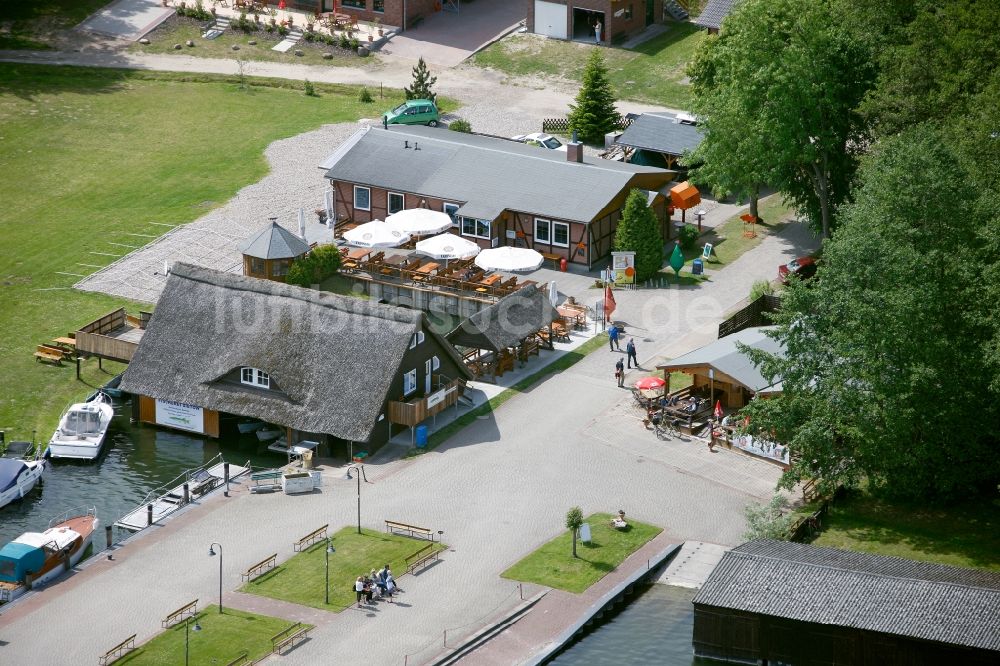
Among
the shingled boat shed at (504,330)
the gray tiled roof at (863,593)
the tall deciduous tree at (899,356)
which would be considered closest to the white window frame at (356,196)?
the shingled boat shed at (504,330)

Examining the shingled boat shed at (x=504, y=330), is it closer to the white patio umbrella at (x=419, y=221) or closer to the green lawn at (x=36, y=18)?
the white patio umbrella at (x=419, y=221)

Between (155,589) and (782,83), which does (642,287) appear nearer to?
(782,83)

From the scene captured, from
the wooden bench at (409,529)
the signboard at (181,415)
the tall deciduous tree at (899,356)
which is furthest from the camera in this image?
the signboard at (181,415)

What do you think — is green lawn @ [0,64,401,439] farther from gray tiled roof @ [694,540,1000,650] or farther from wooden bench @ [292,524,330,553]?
gray tiled roof @ [694,540,1000,650]

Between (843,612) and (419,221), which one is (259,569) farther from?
(419,221)

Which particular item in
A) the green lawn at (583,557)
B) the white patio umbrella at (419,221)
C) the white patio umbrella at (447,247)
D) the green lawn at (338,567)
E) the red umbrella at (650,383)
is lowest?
the green lawn at (583,557)

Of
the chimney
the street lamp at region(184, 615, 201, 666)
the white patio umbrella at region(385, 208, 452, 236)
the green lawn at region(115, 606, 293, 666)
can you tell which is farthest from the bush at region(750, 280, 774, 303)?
the street lamp at region(184, 615, 201, 666)

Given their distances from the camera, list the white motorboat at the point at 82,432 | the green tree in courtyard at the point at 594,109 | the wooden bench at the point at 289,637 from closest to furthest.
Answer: the wooden bench at the point at 289,637 → the white motorboat at the point at 82,432 → the green tree in courtyard at the point at 594,109
